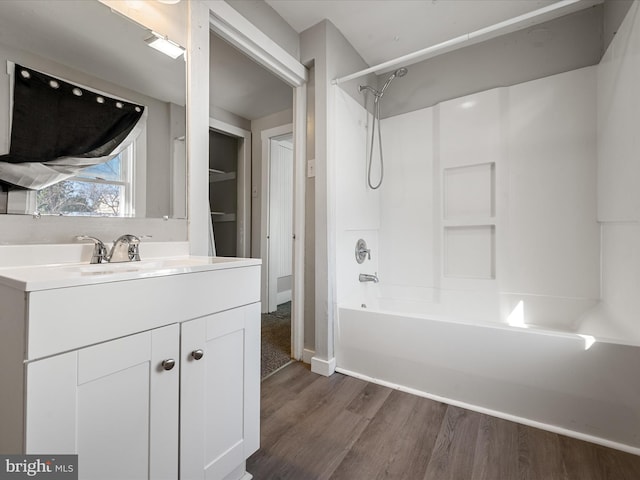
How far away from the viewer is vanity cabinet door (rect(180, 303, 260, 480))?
2.82ft

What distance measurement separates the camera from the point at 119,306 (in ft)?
2.32

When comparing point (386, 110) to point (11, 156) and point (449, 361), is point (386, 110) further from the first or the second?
point (11, 156)

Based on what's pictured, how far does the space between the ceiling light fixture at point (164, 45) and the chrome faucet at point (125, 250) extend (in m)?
0.82

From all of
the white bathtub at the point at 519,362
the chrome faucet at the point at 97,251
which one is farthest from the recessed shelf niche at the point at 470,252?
the chrome faucet at the point at 97,251

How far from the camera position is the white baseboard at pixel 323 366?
74.8 inches

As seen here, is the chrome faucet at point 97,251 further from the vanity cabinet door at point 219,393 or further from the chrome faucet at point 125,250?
the vanity cabinet door at point 219,393

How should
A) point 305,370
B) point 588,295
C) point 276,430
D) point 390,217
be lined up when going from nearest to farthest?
point 276,430 → point 588,295 → point 305,370 → point 390,217

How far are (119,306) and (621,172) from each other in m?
2.25

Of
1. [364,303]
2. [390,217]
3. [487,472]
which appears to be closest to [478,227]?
[390,217]

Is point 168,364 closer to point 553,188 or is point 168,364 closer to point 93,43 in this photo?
point 93,43

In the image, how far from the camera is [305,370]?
1978 millimetres

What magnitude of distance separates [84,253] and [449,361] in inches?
68.5

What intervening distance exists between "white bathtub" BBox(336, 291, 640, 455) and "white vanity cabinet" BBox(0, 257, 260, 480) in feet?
3.06

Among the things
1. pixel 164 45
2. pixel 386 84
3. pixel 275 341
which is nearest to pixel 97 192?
pixel 164 45
